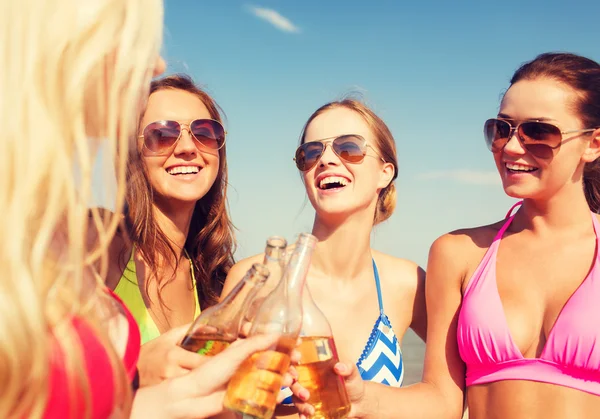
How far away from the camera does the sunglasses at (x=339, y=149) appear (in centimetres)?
383

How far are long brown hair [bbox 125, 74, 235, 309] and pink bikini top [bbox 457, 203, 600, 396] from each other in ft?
5.89

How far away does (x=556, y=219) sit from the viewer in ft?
11.4

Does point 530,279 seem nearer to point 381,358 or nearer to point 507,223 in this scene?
point 507,223

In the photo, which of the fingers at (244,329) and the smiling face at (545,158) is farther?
the smiling face at (545,158)

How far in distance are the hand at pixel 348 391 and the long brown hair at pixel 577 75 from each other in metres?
2.14

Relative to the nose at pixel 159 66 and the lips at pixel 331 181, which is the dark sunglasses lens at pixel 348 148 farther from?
the nose at pixel 159 66

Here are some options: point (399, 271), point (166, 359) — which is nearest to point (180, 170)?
point (399, 271)

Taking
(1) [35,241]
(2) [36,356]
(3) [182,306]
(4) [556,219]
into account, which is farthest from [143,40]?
(4) [556,219]

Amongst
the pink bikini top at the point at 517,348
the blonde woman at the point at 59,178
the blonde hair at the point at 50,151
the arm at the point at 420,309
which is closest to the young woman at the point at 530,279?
the pink bikini top at the point at 517,348

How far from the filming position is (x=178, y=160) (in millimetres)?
3848

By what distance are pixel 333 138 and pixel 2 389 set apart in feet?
9.47

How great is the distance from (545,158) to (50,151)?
9.49 ft

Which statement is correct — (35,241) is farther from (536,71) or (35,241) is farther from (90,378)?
(536,71)

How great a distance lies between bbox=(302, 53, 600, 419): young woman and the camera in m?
3.05
